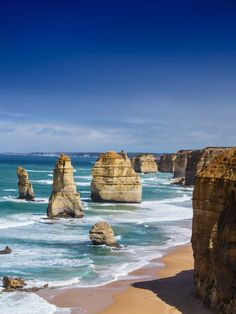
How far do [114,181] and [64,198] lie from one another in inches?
610

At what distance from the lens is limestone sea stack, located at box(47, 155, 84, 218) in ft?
167

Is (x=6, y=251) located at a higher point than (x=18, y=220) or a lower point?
lower

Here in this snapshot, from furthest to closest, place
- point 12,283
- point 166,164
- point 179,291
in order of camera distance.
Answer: point 166,164, point 12,283, point 179,291

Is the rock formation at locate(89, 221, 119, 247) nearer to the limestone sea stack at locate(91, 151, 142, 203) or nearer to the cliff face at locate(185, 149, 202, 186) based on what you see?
the limestone sea stack at locate(91, 151, 142, 203)

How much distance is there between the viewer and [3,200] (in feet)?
222

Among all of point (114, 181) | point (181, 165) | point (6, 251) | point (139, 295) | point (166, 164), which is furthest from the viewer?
point (166, 164)

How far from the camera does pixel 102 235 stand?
3756cm

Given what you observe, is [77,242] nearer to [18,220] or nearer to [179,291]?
[18,220]

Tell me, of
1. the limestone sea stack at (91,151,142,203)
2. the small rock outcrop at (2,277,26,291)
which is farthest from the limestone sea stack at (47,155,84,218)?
the small rock outcrop at (2,277,26,291)

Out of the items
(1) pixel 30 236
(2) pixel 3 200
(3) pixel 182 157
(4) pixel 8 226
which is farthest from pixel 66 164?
(3) pixel 182 157

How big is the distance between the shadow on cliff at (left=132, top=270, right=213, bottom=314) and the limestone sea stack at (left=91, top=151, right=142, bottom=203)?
117 ft

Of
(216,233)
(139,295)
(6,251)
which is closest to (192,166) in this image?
(6,251)

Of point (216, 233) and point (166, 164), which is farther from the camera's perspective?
point (166, 164)

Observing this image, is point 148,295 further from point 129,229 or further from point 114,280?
point 129,229
